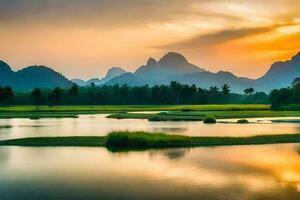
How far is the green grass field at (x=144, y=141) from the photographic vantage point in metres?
33.9

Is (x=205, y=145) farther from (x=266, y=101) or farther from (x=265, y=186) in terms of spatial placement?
(x=266, y=101)

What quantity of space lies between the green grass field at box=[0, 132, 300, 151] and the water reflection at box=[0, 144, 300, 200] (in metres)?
1.95

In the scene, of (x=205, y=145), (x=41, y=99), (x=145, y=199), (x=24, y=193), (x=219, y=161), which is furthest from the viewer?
(x=41, y=99)

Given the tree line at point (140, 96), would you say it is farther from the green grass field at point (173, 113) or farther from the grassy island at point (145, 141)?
the grassy island at point (145, 141)

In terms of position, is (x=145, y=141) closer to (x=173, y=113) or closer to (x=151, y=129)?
(x=151, y=129)

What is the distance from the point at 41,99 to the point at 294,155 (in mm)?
91314

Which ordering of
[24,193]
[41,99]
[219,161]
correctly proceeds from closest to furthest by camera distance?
[24,193] → [219,161] → [41,99]

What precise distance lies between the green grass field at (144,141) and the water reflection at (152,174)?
195 centimetres

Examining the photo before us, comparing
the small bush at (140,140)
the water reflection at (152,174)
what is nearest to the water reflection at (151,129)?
the small bush at (140,140)

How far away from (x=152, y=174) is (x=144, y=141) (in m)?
10.8

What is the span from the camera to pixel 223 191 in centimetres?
1891

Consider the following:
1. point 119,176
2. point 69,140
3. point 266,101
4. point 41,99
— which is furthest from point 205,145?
point 266,101

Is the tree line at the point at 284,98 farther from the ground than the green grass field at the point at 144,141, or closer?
farther from the ground

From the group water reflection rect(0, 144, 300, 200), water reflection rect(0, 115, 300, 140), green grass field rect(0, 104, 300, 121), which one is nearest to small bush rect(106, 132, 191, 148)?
water reflection rect(0, 144, 300, 200)
